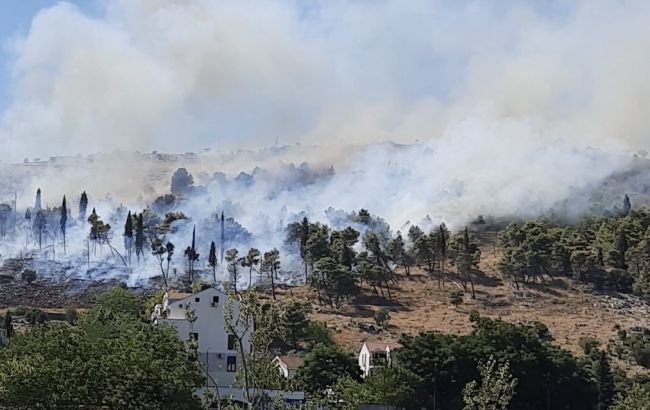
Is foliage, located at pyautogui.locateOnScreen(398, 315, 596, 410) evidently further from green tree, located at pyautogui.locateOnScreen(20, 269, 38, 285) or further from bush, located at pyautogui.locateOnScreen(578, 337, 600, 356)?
green tree, located at pyautogui.locateOnScreen(20, 269, 38, 285)

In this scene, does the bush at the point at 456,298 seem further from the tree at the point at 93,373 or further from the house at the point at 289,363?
the tree at the point at 93,373

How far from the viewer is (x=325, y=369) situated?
91.2m

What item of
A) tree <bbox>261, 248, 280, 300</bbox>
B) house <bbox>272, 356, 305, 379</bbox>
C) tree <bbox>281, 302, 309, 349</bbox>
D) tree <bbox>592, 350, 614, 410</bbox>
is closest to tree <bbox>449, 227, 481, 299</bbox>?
tree <bbox>261, 248, 280, 300</bbox>

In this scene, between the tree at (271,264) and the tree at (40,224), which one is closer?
the tree at (271,264)

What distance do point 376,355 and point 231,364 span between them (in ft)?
63.8

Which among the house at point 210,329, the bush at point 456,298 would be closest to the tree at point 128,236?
the bush at point 456,298

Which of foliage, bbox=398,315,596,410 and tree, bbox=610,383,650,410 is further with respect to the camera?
foliage, bbox=398,315,596,410

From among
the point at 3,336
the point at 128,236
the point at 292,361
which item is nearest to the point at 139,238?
the point at 128,236

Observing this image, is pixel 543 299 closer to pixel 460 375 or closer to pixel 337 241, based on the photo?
pixel 337 241

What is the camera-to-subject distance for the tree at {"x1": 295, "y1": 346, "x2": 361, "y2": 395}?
89812 mm

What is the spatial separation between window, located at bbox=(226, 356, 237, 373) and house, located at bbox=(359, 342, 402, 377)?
47.2ft

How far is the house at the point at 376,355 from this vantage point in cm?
10101

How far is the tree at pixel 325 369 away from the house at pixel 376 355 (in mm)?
5368

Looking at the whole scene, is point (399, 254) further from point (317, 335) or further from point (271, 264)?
point (317, 335)
